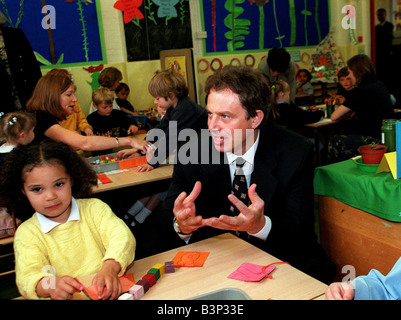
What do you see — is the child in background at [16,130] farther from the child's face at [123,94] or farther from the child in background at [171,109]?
the child's face at [123,94]

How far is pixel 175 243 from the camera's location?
234 cm

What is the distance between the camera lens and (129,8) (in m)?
5.77

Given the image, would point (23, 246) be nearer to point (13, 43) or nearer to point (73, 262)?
point (73, 262)

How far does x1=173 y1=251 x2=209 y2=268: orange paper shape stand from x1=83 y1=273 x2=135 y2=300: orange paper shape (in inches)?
6.8

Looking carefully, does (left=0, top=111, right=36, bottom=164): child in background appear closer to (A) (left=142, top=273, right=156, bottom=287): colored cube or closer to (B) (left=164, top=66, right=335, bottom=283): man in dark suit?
(B) (left=164, top=66, right=335, bottom=283): man in dark suit

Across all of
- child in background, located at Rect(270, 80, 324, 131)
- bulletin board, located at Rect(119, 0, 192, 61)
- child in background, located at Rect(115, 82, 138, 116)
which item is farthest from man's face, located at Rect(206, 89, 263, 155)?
bulletin board, located at Rect(119, 0, 192, 61)

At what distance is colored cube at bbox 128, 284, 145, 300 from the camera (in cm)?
126

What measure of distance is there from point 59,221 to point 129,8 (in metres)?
4.82

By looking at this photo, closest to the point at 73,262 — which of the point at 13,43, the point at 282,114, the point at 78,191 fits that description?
the point at 78,191

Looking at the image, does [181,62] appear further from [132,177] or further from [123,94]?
[132,177]

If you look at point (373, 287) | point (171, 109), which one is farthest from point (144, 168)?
point (373, 287)

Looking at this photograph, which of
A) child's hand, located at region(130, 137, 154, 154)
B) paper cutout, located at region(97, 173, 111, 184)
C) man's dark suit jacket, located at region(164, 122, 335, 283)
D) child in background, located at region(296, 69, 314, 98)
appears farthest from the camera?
child in background, located at region(296, 69, 314, 98)

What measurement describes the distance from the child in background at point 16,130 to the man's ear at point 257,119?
150 centimetres
